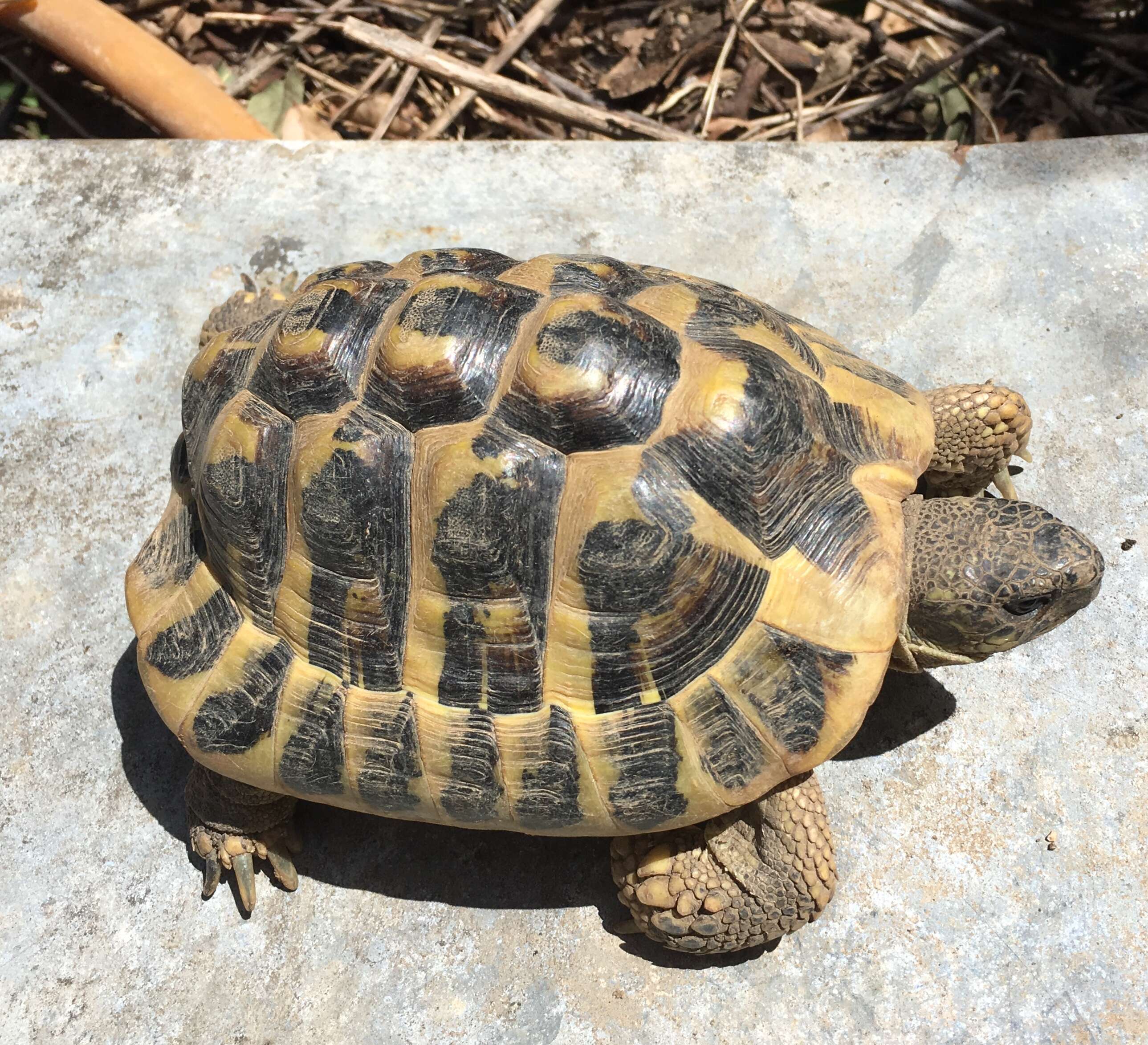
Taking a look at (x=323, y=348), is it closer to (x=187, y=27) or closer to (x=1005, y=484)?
(x=1005, y=484)

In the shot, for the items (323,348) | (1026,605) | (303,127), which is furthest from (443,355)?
(303,127)

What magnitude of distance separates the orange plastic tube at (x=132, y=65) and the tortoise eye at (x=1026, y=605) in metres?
3.11

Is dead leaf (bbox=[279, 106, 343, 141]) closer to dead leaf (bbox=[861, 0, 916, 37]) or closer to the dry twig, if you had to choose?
the dry twig

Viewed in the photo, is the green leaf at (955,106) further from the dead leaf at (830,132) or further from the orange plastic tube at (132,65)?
the orange plastic tube at (132,65)

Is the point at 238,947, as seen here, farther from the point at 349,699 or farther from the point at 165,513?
the point at 165,513

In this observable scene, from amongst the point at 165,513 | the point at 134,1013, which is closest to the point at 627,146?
the point at 165,513

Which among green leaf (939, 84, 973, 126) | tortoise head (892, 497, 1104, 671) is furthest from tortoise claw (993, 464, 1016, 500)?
green leaf (939, 84, 973, 126)

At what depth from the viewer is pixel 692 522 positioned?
1942 mm

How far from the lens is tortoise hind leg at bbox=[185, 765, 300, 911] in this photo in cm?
237

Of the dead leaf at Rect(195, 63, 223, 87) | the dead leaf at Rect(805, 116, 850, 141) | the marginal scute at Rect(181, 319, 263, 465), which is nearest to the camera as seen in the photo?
the marginal scute at Rect(181, 319, 263, 465)

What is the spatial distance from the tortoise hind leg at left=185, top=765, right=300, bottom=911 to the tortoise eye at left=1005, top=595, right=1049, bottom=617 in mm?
1825

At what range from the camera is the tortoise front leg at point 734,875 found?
2.19m

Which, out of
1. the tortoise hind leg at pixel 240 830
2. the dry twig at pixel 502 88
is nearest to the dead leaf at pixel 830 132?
the dry twig at pixel 502 88

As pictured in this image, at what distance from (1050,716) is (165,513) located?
8.07 ft
